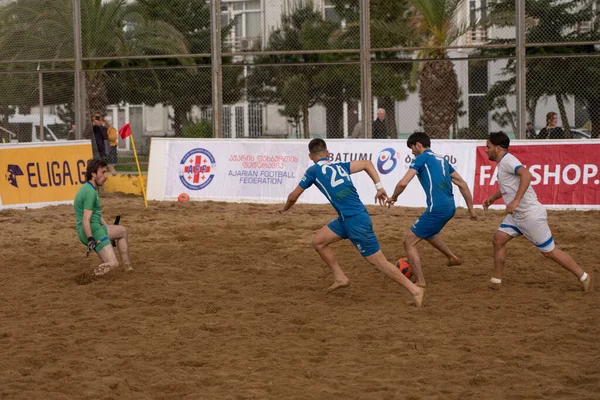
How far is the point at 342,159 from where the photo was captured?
17859 mm

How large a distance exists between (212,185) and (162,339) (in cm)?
1115

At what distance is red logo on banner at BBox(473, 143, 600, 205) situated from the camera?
16.3 meters

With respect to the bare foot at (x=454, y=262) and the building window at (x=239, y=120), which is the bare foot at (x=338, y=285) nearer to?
the bare foot at (x=454, y=262)

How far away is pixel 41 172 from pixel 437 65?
9514 mm

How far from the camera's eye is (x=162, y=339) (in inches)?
303

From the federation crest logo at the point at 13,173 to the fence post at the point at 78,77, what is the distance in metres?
3.97

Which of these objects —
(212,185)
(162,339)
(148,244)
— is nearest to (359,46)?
(212,185)

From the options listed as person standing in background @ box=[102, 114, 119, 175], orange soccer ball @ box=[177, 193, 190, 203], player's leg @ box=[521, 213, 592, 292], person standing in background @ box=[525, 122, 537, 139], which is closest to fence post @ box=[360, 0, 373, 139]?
person standing in background @ box=[525, 122, 537, 139]

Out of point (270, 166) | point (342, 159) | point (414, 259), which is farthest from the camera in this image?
point (270, 166)

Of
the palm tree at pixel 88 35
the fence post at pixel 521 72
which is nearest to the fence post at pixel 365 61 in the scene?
the fence post at pixel 521 72

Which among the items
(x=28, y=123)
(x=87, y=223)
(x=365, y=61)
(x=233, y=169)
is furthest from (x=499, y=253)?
(x=28, y=123)

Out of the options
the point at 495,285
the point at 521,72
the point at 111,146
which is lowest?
the point at 495,285

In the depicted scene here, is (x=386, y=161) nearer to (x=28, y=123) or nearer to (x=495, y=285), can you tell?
(x=495, y=285)

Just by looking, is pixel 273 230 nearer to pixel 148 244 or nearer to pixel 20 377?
pixel 148 244
